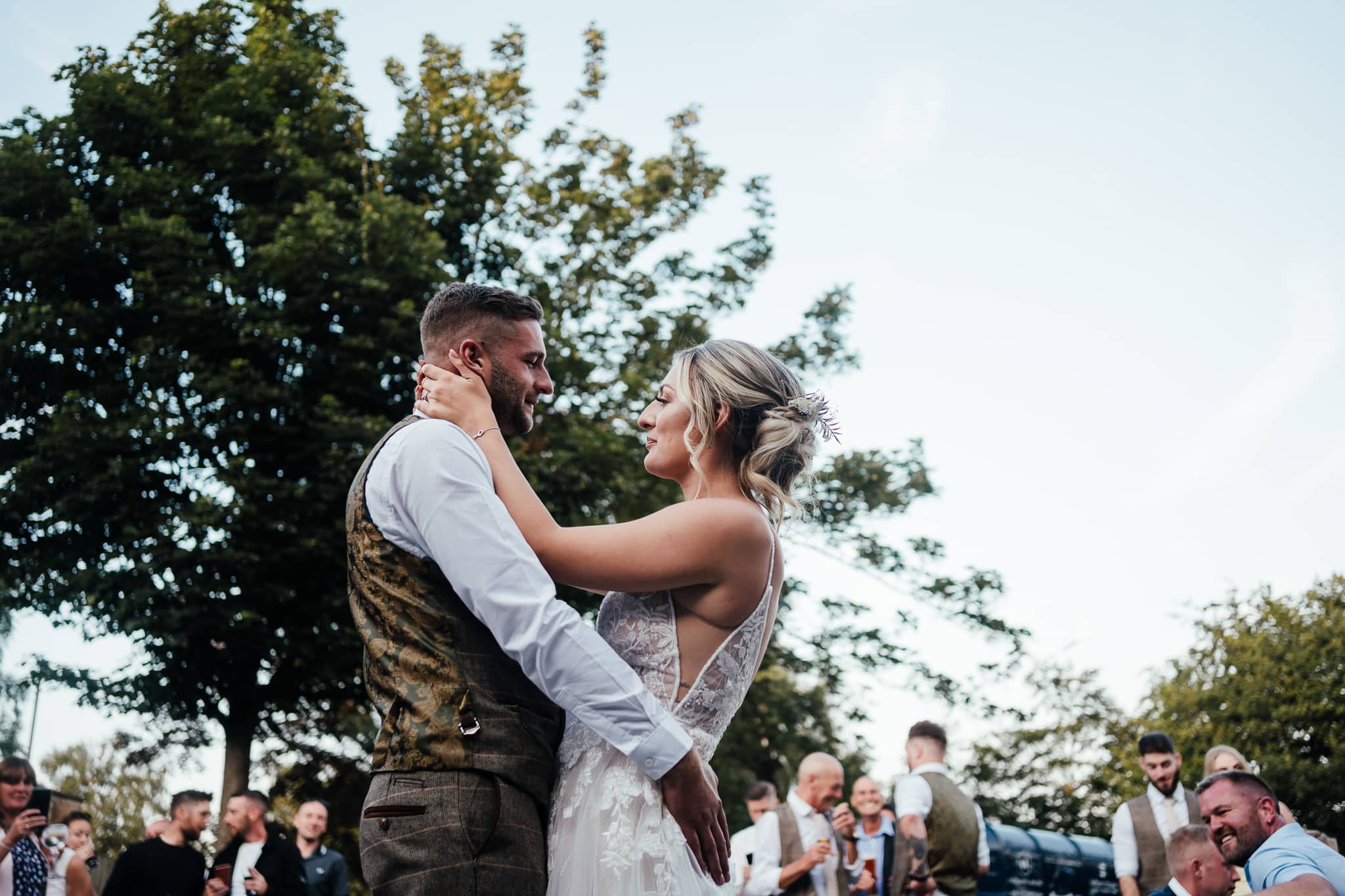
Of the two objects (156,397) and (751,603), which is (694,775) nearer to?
(751,603)

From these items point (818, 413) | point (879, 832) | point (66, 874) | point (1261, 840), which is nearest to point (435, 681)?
point (818, 413)

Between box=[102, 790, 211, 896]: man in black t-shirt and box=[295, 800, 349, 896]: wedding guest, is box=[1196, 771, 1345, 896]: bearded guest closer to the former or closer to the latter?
box=[102, 790, 211, 896]: man in black t-shirt

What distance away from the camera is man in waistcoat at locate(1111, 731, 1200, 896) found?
7945 mm

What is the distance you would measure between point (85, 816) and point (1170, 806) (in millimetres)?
8730

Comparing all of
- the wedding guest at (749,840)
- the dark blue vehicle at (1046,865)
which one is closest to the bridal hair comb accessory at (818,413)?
the wedding guest at (749,840)

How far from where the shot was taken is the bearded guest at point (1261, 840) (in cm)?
449

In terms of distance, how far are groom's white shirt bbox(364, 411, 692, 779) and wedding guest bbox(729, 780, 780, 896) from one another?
4.92 m

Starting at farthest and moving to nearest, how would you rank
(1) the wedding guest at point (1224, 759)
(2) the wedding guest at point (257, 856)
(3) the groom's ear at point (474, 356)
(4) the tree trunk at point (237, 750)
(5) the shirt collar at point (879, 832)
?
(4) the tree trunk at point (237, 750) < (5) the shirt collar at point (879, 832) < (2) the wedding guest at point (257, 856) < (1) the wedding guest at point (1224, 759) < (3) the groom's ear at point (474, 356)

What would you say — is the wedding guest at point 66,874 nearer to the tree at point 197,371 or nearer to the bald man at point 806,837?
the bald man at point 806,837

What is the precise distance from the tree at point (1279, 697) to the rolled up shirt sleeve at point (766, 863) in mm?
25711

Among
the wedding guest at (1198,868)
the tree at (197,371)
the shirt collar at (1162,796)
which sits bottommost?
the wedding guest at (1198,868)

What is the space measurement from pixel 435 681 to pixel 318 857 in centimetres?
793

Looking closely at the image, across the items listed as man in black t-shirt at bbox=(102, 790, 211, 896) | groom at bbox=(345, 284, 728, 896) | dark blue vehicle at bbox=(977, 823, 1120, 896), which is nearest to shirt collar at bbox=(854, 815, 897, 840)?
man in black t-shirt at bbox=(102, 790, 211, 896)

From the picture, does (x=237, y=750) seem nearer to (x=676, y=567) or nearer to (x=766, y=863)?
(x=766, y=863)
